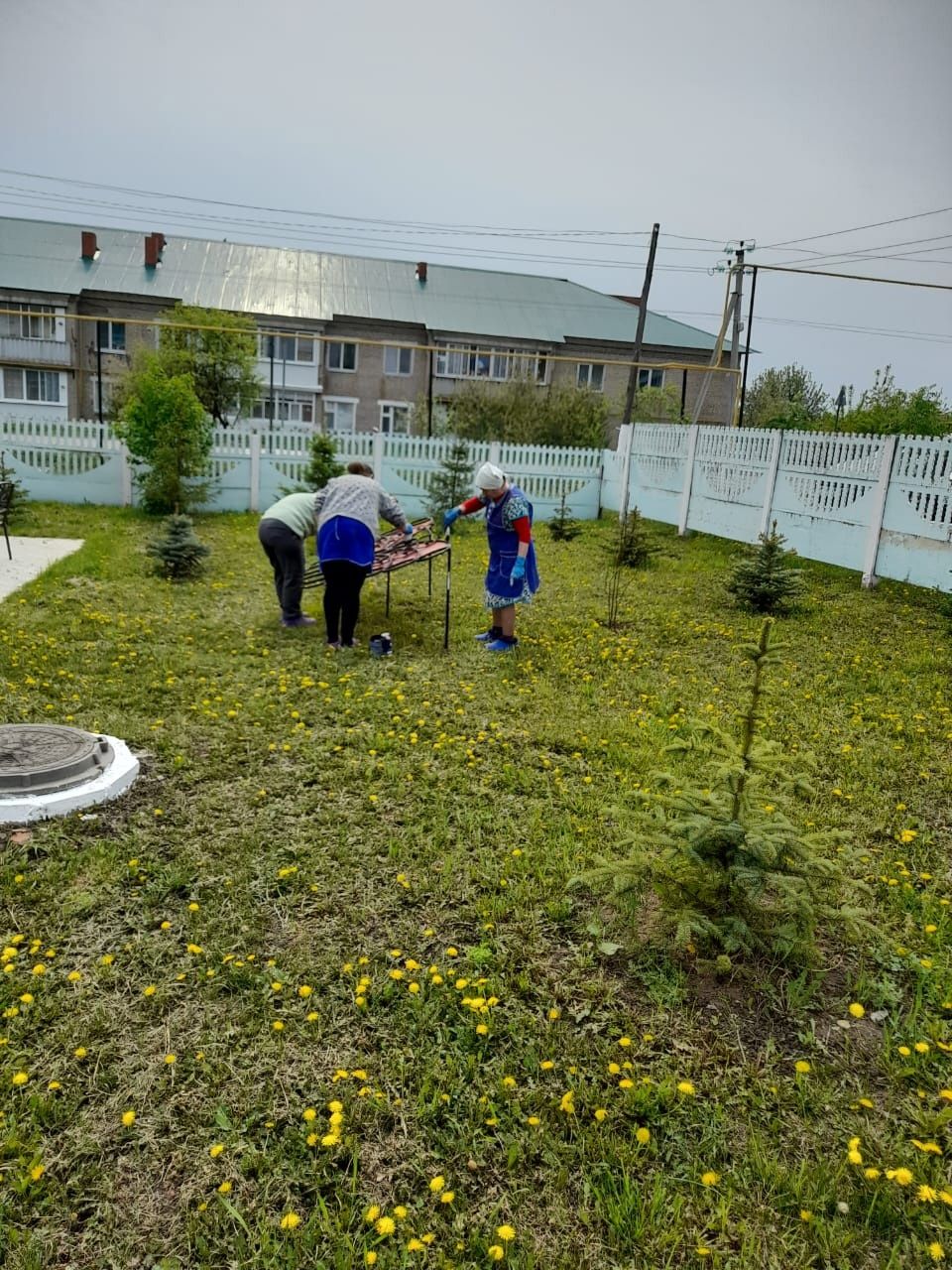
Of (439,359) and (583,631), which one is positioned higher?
(439,359)

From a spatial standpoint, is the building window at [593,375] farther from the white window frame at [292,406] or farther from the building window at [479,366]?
the white window frame at [292,406]

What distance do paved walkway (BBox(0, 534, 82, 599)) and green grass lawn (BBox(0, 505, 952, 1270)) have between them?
12.9 feet

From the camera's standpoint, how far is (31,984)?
117 inches

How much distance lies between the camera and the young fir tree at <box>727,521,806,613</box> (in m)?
9.03

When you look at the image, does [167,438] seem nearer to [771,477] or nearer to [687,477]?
[687,477]

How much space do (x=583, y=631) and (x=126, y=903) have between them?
533cm

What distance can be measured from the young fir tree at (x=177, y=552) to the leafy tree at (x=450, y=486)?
19.0ft

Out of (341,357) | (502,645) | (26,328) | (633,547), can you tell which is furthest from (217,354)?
(502,645)

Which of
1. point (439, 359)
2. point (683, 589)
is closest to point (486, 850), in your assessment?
point (683, 589)

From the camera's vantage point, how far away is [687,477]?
1466cm

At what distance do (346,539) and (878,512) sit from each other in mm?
6401

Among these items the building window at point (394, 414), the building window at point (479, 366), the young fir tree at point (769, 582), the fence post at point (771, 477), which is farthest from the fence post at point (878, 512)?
the building window at point (394, 414)

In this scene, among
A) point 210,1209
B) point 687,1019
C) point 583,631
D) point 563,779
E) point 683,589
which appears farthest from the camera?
point 683,589

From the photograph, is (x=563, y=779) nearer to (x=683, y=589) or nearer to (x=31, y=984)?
(x=31, y=984)
